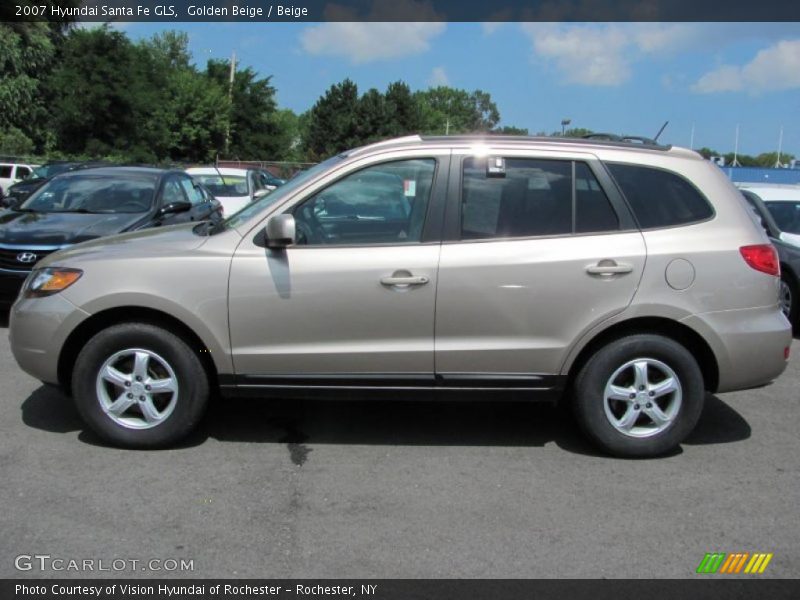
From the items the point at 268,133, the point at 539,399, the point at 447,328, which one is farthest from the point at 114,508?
the point at 268,133

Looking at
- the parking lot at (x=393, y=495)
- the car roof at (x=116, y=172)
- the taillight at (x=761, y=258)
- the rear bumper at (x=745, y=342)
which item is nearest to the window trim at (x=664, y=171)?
the taillight at (x=761, y=258)

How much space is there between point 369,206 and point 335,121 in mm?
66879

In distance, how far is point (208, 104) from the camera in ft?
161

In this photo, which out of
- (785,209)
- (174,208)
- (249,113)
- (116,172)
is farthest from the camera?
(249,113)

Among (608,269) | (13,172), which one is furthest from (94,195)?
(13,172)

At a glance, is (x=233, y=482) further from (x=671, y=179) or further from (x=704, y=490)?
(x=671, y=179)

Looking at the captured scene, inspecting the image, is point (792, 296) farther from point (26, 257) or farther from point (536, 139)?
point (26, 257)

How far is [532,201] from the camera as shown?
4488mm

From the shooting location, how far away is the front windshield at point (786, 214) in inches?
343

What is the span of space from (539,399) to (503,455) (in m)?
0.42

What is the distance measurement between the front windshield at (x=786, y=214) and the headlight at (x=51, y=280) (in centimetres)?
767

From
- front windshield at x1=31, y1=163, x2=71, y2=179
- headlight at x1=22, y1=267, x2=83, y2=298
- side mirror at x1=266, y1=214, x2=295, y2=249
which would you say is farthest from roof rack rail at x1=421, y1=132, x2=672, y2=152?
front windshield at x1=31, y1=163, x2=71, y2=179

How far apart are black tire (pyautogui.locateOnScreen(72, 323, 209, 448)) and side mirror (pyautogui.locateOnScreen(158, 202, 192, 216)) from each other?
4467 millimetres

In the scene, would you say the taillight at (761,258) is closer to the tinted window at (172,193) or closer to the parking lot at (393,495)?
the parking lot at (393,495)
